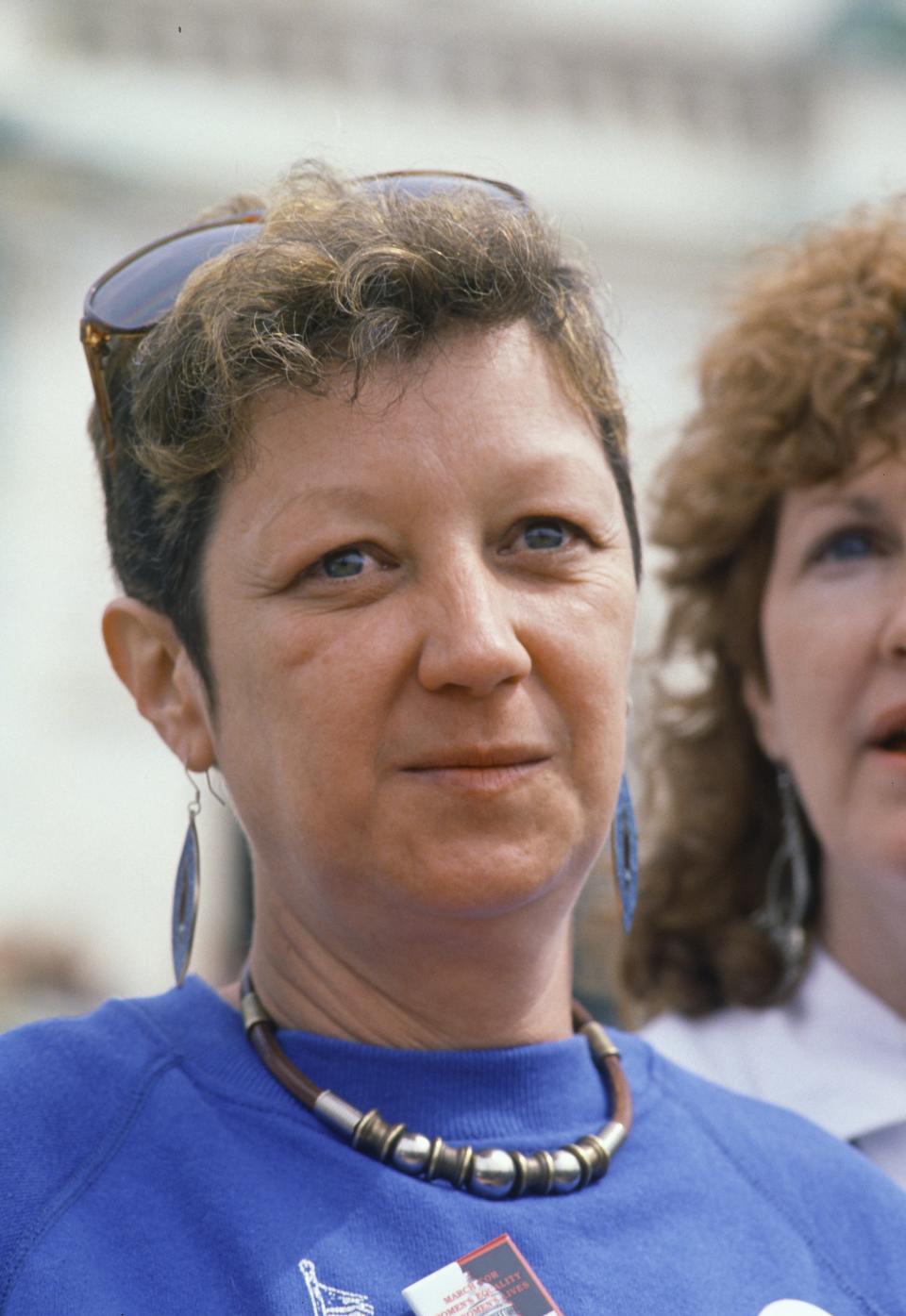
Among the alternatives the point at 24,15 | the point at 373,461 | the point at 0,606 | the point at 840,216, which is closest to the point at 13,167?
the point at 24,15

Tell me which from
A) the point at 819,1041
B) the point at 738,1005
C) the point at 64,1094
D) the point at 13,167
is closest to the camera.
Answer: the point at 64,1094

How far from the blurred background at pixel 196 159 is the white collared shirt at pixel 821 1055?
6366 mm

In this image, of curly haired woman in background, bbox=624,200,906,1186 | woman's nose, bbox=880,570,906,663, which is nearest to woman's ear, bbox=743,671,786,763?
curly haired woman in background, bbox=624,200,906,1186

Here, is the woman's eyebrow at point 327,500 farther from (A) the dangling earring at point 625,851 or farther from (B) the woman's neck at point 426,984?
(A) the dangling earring at point 625,851

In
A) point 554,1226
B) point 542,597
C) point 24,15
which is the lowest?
point 554,1226

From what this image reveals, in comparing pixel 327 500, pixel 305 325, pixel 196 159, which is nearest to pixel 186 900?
pixel 327 500

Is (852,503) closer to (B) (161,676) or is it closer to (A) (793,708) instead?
(A) (793,708)

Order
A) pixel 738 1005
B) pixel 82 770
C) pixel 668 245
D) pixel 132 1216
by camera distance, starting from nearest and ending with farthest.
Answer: pixel 132 1216 < pixel 738 1005 < pixel 82 770 < pixel 668 245

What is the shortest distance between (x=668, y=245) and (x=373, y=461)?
22.1 metres

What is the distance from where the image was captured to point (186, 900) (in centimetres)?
235

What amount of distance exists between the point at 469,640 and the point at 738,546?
1.56 metres

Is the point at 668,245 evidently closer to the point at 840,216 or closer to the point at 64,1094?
the point at 840,216

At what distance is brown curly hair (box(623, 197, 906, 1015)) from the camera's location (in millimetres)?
3115

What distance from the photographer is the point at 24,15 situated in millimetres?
18859
